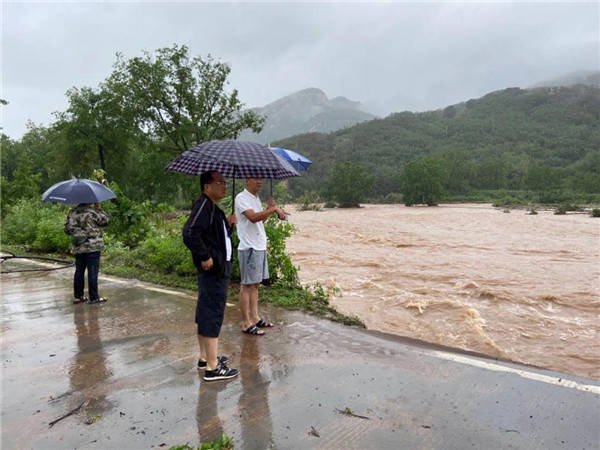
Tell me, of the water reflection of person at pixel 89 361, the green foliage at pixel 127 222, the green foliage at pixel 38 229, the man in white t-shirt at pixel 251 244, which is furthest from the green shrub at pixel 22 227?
the man in white t-shirt at pixel 251 244

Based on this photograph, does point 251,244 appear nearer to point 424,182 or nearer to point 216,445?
point 216,445

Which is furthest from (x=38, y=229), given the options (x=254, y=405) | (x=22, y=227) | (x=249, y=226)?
(x=254, y=405)

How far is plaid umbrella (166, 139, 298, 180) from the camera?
12.7 feet

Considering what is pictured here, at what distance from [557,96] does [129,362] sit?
134677mm

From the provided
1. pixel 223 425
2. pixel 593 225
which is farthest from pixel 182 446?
pixel 593 225

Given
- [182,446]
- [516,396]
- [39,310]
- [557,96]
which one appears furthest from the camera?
[557,96]

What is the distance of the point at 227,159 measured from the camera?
12.6 feet

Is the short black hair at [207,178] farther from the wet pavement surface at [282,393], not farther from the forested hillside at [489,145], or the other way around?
the forested hillside at [489,145]

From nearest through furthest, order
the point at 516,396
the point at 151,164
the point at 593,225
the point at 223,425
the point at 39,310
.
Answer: the point at 223,425 < the point at 516,396 < the point at 39,310 < the point at 593,225 < the point at 151,164

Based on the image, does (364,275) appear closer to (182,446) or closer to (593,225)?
(182,446)

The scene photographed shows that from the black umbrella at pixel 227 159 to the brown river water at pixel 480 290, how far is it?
329 centimetres

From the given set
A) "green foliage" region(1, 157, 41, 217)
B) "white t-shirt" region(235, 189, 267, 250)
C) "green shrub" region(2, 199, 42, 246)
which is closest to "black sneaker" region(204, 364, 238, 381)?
"white t-shirt" region(235, 189, 267, 250)

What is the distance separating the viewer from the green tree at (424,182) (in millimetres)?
53688

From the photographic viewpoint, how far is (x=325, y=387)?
355 cm
